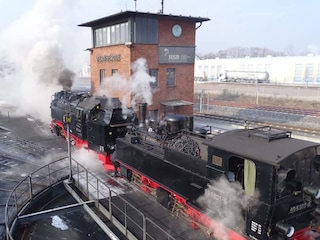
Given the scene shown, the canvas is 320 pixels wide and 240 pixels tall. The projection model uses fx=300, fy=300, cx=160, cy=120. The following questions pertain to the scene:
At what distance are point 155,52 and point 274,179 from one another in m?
17.6

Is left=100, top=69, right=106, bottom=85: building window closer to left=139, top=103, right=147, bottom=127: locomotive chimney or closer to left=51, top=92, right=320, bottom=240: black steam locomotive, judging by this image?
left=139, top=103, right=147, bottom=127: locomotive chimney

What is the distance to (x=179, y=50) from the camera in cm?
2325

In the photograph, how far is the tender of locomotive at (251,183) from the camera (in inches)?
237

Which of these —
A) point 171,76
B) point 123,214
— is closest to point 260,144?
point 123,214

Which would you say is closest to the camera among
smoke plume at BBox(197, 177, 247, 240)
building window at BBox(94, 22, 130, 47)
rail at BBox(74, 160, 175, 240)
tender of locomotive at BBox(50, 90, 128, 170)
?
smoke plume at BBox(197, 177, 247, 240)

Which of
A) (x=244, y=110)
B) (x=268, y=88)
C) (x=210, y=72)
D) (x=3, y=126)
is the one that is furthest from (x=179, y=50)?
(x=210, y=72)

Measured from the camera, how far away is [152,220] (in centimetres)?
885

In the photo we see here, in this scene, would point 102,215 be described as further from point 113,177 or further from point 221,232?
point 221,232

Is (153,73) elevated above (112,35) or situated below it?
below

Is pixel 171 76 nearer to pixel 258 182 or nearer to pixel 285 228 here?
pixel 258 182

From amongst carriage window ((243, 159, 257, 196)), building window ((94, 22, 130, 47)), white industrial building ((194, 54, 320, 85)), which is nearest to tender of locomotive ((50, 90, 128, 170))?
building window ((94, 22, 130, 47))

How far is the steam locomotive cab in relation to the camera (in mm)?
5961

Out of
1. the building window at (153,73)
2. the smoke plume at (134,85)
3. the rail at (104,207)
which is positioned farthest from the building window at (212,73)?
the rail at (104,207)

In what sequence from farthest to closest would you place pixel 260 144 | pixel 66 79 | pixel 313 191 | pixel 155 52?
pixel 66 79
pixel 155 52
pixel 260 144
pixel 313 191
